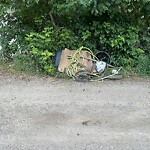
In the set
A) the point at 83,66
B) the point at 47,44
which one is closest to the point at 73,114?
the point at 83,66

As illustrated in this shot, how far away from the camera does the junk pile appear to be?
17.7ft

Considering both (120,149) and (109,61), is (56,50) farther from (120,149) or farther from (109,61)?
(120,149)

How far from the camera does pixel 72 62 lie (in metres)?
5.47

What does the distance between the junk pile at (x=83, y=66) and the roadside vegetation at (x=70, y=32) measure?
5.6 inches

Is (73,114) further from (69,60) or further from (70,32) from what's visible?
(70,32)

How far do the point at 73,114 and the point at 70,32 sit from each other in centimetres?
209

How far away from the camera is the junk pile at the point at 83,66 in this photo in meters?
5.39

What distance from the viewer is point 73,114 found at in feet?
13.3

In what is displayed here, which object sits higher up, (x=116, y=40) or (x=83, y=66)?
(x=116, y=40)

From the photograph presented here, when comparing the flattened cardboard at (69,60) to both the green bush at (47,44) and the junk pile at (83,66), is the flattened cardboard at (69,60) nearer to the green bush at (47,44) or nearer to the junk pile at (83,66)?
the junk pile at (83,66)

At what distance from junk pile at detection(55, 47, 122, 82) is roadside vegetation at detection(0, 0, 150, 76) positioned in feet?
0.47

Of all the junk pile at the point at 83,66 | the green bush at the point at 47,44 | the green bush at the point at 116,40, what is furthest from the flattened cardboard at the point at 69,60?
the green bush at the point at 116,40

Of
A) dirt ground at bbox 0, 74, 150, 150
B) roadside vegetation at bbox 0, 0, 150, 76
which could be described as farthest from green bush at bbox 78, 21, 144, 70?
dirt ground at bbox 0, 74, 150, 150

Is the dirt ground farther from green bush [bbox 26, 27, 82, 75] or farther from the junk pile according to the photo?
green bush [bbox 26, 27, 82, 75]
